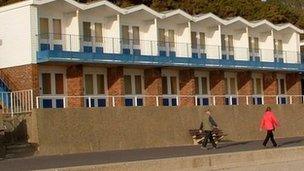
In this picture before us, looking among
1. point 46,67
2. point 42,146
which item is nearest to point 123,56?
point 46,67

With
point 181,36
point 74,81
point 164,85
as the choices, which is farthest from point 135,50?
point 74,81

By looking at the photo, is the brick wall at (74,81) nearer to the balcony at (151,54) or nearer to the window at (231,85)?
the balcony at (151,54)

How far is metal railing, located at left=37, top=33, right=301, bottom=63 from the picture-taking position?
36.0 metres

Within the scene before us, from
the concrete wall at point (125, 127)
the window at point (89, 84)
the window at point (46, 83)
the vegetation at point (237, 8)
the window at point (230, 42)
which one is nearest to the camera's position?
the concrete wall at point (125, 127)

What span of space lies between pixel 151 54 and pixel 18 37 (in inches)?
346

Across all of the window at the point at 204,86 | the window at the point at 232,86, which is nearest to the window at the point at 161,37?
the window at the point at 204,86

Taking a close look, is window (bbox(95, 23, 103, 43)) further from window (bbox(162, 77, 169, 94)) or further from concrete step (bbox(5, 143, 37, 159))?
concrete step (bbox(5, 143, 37, 159))

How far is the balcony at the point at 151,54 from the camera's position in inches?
1385

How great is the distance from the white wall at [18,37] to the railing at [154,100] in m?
2.45

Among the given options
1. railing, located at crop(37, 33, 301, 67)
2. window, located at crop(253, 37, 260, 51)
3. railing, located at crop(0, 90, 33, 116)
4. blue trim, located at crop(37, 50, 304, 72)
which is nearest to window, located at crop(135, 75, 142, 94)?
railing, located at crop(37, 33, 301, 67)

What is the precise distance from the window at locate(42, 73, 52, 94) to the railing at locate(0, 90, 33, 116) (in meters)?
3.25

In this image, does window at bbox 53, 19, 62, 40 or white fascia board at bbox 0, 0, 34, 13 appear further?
window at bbox 53, 19, 62, 40

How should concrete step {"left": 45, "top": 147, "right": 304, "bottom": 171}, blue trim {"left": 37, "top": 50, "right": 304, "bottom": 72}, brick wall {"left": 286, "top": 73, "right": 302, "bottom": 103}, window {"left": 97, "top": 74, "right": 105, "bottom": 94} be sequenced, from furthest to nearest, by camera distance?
brick wall {"left": 286, "top": 73, "right": 302, "bottom": 103}
window {"left": 97, "top": 74, "right": 105, "bottom": 94}
blue trim {"left": 37, "top": 50, "right": 304, "bottom": 72}
concrete step {"left": 45, "top": 147, "right": 304, "bottom": 171}

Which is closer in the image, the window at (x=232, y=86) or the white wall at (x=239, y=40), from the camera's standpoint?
the window at (x=232, y=86)
